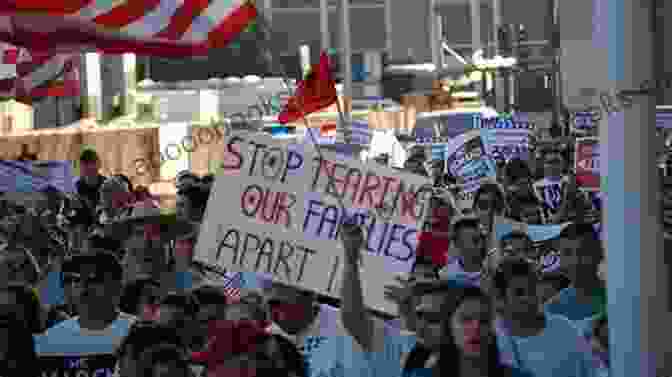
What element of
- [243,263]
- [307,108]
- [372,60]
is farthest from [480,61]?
[243,263]

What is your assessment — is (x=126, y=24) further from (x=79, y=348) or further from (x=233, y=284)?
(x=79, y=348)

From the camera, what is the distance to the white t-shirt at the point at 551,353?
5922mm

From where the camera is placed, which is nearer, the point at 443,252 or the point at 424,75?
the point at 443,252

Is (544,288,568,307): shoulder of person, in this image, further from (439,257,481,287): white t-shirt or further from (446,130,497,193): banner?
(446,130,497,193): banner

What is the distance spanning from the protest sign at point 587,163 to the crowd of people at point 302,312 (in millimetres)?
3693

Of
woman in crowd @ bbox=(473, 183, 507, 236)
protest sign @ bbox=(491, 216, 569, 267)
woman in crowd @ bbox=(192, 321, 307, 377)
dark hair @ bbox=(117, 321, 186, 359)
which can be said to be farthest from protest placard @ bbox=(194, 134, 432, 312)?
woman in crowd @ bbox=(473, 183, 507, 236)

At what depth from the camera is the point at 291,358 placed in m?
5.82

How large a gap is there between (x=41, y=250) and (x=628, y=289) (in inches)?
200

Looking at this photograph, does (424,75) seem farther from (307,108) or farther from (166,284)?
(166,284)

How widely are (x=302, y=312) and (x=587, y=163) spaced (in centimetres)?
748

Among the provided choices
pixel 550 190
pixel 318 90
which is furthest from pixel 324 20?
pixel 318 90

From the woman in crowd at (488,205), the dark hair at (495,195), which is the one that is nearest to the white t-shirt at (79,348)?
the woman in crowd at (488,205)

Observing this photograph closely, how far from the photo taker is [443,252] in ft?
28.1

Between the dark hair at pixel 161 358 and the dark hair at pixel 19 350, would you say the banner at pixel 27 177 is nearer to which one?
the dark hair at pixel 19 350
